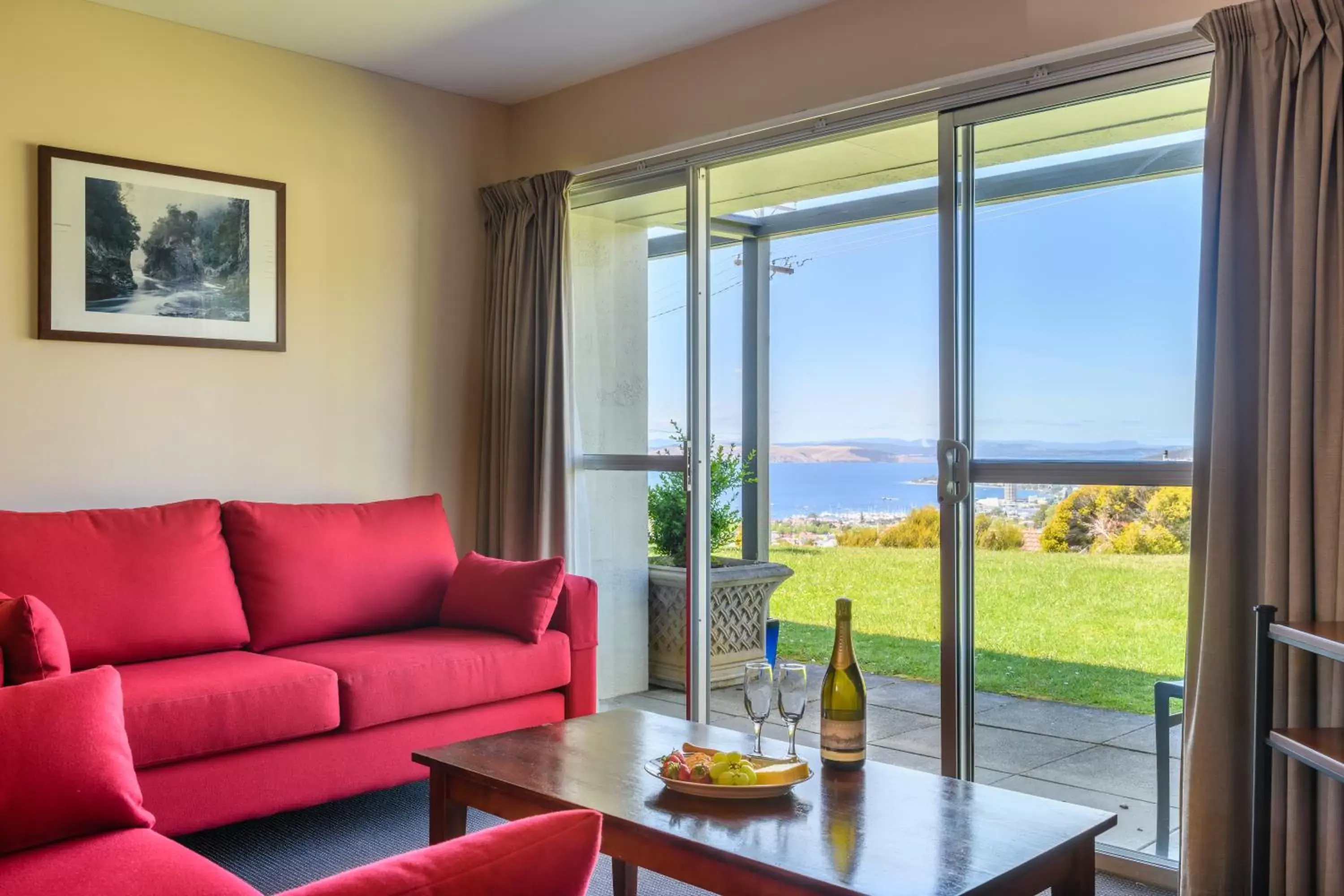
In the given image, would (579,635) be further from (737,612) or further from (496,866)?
(496,866)

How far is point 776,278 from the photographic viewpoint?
6.61 m

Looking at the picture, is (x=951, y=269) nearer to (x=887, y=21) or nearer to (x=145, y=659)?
(x=887, y=21)

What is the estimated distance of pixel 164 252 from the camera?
393 centimetres

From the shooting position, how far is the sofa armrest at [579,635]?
3.88 m

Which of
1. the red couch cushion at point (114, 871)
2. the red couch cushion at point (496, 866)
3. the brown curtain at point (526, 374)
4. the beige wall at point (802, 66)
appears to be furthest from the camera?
the brown curtain at point (526, 374)

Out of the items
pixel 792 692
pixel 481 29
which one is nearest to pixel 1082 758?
pixel 792 692

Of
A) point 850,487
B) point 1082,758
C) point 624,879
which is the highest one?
point 850,487

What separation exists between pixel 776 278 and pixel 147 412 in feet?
12.3

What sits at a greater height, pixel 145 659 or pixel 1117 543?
pixel 1117 543

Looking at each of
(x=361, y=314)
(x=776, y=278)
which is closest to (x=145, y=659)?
(x=361, y=314)

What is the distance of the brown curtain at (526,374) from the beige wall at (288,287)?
14 cm

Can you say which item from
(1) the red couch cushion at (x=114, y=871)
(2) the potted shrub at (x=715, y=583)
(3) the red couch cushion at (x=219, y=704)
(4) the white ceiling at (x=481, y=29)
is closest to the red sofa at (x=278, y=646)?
(3) the red couch cushion at (x=219, y=704)

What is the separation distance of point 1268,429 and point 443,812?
209 cm

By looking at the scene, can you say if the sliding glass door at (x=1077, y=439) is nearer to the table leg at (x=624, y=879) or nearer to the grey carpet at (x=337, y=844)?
the grey carpet at (x=337, y=844)
